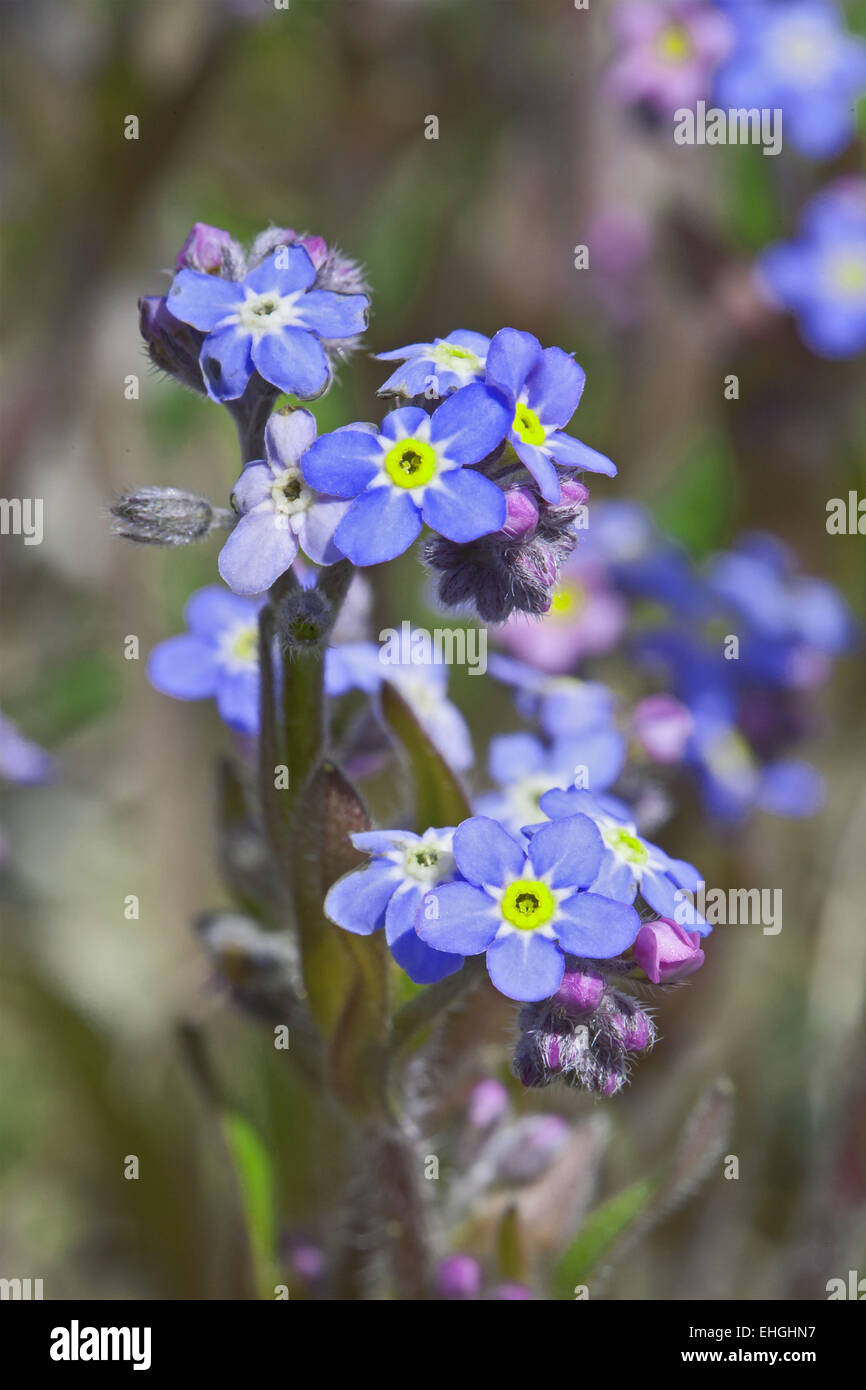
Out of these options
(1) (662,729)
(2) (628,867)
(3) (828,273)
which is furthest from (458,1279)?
(3) (828,273)

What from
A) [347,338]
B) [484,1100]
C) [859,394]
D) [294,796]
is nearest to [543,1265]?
[484,1100]

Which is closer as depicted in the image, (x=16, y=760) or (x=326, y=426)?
Result: (x=16, y=760)

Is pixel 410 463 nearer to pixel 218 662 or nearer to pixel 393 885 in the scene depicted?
pixel 393 885

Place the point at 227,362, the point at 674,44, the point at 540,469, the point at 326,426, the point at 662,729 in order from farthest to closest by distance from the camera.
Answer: the point at 674,44 → the point at 326,426 → the point at 662,729 → the point at 227,362 → the point at 540,469

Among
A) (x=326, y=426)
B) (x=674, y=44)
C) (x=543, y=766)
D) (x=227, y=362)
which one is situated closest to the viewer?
(x=227, y=362)

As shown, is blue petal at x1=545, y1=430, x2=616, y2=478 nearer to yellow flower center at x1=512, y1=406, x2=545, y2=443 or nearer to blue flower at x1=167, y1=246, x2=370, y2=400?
yellow flower center at x1=512, y1=406, x2=545, y2=443

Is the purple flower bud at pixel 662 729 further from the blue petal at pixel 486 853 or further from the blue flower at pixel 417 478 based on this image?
the blue flower at pixel 417 478

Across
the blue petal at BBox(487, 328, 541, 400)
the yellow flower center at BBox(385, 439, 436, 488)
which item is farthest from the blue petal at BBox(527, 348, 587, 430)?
the yellow flower center at BBox(385, 439, 436, 488)
